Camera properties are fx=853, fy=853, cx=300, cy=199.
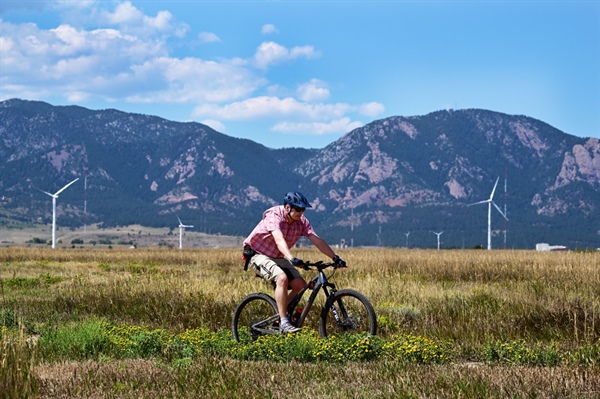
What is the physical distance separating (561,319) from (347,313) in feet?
16.6

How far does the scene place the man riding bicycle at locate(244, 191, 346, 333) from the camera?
1271cm

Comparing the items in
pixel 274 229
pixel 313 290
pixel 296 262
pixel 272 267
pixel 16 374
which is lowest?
pixel 16 374

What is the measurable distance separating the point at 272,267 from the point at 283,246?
0.73 m

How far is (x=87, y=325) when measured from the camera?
13.5 meters

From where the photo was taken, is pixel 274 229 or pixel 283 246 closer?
pixel 283 246

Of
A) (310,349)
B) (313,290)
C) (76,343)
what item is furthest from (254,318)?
(76,343)

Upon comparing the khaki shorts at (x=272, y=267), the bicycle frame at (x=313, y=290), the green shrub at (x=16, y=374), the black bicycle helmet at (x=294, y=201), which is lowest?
the green shrub at (x=16, y=374)

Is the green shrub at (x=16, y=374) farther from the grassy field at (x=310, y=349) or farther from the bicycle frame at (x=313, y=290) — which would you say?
the bicycle frame at (x=313, y=290)

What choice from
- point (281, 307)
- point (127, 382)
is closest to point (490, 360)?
point (281, 307)

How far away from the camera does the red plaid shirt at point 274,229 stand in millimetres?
12945

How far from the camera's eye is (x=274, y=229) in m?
12.9

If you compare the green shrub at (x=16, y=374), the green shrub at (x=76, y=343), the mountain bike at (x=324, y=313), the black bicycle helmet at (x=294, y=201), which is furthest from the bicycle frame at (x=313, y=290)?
the green shrub at (x=16, y=374)

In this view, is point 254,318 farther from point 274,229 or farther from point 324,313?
point 274,229

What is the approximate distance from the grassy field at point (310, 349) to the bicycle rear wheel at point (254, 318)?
0.39 meters
